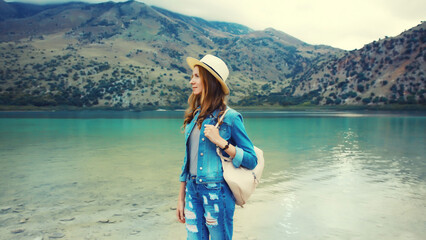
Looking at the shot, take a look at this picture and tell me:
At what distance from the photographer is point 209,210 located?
8.07ft

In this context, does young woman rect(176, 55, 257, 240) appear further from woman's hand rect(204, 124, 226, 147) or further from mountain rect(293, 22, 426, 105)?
mountain rect(293, 22, 426, 105)

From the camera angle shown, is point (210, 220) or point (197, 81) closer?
point (210, 220)

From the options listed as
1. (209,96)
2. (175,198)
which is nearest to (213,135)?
(209,96)

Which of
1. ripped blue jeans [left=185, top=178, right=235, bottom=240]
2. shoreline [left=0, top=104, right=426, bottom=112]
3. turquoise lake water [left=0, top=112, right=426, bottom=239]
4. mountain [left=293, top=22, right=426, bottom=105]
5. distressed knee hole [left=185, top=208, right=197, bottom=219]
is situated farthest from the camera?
mountain [left=293, top=22, right=426, bottom=105]

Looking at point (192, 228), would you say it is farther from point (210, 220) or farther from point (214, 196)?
point (214, 196)

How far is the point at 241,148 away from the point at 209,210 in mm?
538

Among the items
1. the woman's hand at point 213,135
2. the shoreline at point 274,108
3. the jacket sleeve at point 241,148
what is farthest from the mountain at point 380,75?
the woman's hand at point 213,135

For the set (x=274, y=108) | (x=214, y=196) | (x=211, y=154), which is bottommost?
(x=274, y=108)

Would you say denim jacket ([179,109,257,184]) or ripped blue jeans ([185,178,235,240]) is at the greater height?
denim jacket ([179,109,257,184])

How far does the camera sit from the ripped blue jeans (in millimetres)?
2439

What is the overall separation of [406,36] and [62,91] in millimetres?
109873

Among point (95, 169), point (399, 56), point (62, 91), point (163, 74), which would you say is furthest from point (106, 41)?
point (95, 169)

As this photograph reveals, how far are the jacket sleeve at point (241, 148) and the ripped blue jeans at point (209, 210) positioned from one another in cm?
23

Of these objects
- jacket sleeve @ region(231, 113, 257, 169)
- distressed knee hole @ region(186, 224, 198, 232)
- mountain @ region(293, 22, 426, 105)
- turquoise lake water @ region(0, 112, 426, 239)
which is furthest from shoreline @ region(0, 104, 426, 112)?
distressed knee hole @ region(186, 224, 198, 232)
